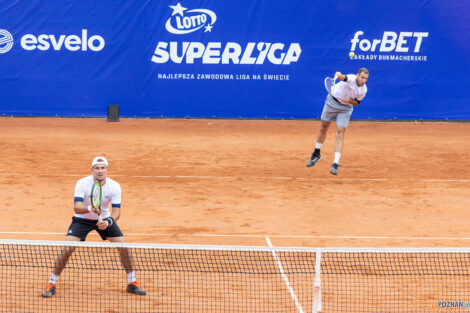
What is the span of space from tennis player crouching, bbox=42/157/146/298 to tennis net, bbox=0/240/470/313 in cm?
9

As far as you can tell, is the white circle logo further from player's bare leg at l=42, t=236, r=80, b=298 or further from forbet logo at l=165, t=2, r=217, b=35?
player's bare leg at l=42, t=236, r=80, b=298

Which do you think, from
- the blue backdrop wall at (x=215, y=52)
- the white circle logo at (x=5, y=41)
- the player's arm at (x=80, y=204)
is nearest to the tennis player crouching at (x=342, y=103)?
the player's arm at (x=80, y=204)

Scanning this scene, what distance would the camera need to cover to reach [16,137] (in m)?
16.8

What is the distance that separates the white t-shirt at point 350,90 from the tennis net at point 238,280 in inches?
176

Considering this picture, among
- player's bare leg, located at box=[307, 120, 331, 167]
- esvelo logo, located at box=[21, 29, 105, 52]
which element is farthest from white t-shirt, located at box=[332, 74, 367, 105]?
esvelo logo, located at box=[21, 29, 105, 52]

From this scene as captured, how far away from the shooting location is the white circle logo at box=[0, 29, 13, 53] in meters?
20.7

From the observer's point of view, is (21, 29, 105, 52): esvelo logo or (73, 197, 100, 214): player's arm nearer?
(73, 197, 100, 214): player's arm

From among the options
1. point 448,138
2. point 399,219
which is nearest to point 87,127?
point 448,138

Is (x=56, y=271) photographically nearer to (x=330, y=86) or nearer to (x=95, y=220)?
(x=95, y=220)

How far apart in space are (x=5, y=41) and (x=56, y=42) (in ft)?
5.61

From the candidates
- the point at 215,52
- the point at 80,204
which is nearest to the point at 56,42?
the point at 215,52

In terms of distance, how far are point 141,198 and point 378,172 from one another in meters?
5.36

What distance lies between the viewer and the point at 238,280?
671 cm

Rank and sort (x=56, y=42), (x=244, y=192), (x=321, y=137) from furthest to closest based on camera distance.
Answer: (x=56, y=42), (x=321, y=137), (x=244, y=192)
